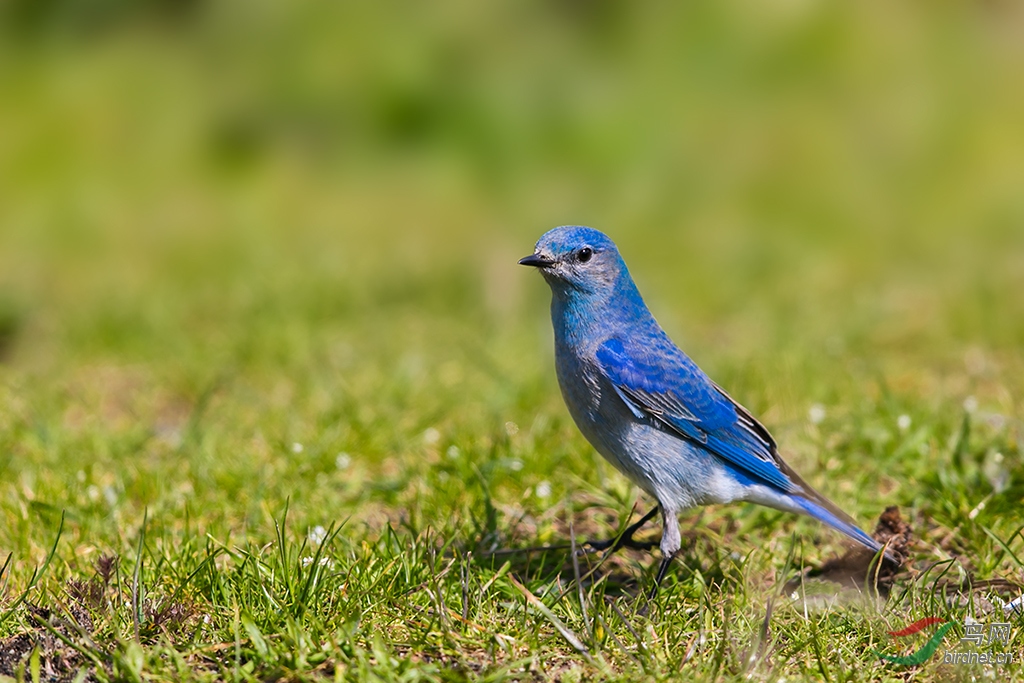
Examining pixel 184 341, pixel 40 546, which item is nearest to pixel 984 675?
pixel 40 546

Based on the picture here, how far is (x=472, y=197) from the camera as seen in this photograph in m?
9.79

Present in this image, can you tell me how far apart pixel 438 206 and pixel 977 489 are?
20.8 ft

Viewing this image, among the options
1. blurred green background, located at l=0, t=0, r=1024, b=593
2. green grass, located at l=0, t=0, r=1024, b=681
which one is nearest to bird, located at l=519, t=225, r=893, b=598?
green grass, located at l=0, t=0, r=1024, b=681

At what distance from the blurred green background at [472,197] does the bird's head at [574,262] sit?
136 centimetres

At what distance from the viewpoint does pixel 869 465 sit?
458 cm

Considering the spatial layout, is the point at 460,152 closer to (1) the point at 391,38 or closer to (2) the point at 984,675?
(1) the point at 391,38

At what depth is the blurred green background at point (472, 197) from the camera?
6.03 meters

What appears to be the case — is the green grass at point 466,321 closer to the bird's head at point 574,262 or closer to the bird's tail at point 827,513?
the bird's tail at point 827,513

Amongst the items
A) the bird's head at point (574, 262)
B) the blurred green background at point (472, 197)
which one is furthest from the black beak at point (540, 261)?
the blurred green background at point (472, 197)

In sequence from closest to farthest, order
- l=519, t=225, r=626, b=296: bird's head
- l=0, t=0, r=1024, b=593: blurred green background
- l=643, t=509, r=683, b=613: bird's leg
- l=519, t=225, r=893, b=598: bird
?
l=643, t=509, r=683, b=613: bird's leg → l=519, t=225, r=893, b=598: bird → l=519, t=225, r=626, b=296: bird's head → l=0, t=0, r=1024, b=593: blurred green background

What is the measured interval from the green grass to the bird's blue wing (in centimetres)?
33

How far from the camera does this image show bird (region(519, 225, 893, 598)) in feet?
12.6

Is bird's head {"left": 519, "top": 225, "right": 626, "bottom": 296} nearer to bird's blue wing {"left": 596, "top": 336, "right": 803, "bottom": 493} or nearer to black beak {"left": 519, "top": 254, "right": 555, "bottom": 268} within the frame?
black beak {"left": 519, "top": 254, "right": 555, "bottom": 268}

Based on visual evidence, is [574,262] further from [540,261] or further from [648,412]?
[648,412]
